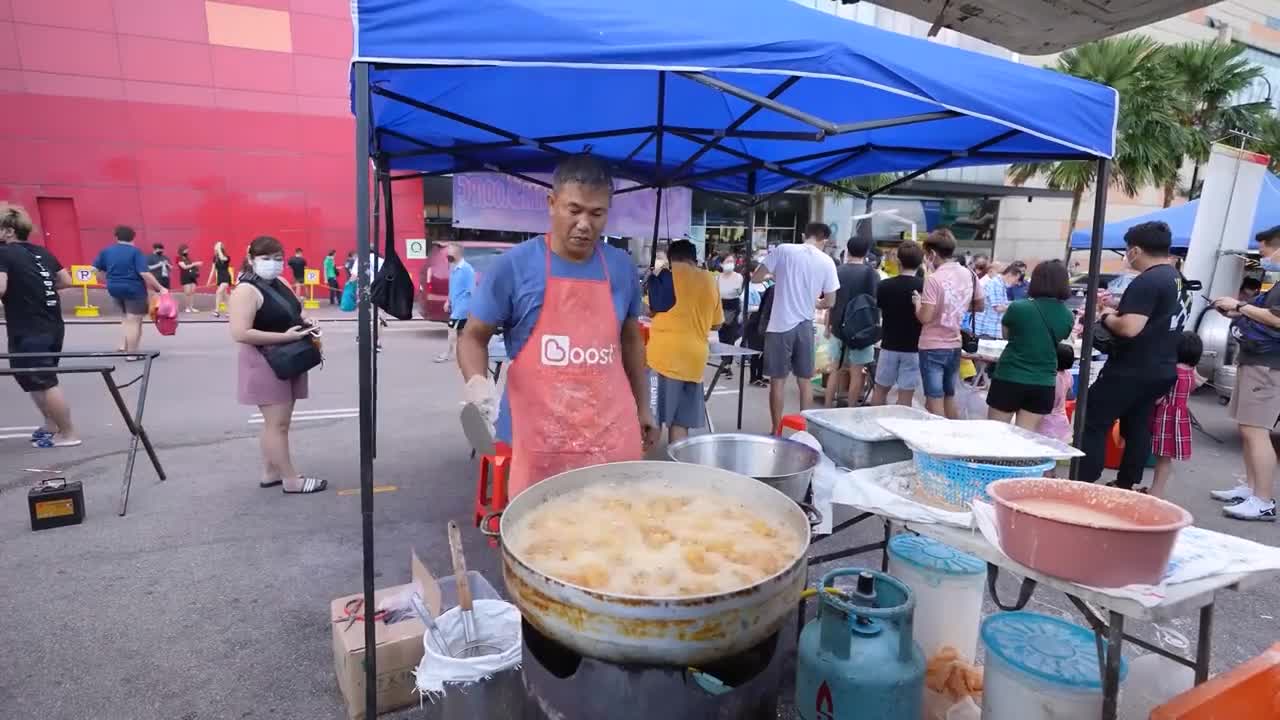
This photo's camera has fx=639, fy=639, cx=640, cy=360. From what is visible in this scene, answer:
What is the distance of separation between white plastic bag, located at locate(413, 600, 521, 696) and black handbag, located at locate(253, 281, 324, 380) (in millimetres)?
2632

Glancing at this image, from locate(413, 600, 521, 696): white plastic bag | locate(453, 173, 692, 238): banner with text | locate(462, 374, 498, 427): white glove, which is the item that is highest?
locate(453, 173, 692, 238): banner with text

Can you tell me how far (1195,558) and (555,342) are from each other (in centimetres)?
194

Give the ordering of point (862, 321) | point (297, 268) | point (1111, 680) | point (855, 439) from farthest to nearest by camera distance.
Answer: point (297, 268)
point (862, 321)
point (855, 439)
point (1111, 680)

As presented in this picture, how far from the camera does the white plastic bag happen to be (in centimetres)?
202

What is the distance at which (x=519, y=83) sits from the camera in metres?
3.82

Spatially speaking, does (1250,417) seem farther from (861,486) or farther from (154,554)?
(154,554)

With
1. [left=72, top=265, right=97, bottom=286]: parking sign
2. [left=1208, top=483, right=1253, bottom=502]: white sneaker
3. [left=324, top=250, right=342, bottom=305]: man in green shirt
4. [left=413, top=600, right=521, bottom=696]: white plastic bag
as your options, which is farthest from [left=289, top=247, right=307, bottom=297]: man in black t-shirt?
[left=1208, top=483, right=1253, bottom=502]: white sneaker

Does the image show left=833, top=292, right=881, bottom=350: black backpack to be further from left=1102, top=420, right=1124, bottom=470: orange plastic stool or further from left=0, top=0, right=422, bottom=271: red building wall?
left=0, top=0, right=422, bottom=271: red building wall

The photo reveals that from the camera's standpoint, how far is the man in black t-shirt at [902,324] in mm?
5746

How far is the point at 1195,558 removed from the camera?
5.49 feet

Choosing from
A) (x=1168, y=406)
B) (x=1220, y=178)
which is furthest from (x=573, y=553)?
(x=1220, y=178)

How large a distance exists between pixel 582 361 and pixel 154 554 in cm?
306

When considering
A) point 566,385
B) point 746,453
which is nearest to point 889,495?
point 746,453

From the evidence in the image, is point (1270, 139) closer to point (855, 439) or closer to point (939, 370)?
point (939, 370)
